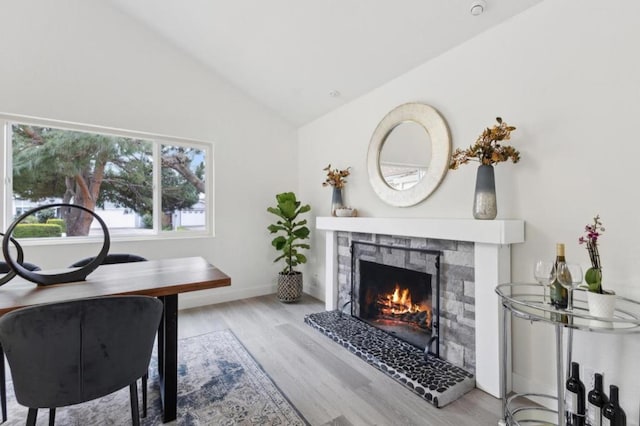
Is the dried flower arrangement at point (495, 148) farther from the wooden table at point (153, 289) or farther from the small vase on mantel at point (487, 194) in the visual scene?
the wooden table at point (153, 289)

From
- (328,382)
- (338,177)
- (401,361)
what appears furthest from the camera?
(338,177)

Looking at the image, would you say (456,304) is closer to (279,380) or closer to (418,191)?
(418,191)

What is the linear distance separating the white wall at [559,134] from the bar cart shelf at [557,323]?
9 centimetres

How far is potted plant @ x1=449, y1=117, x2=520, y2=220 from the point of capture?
75.7 inches

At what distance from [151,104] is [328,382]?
343 cm

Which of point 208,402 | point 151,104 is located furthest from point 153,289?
point 151,104

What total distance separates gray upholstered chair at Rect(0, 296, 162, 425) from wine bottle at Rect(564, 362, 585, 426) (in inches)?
84.5

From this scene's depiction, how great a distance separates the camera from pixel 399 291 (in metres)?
2.73

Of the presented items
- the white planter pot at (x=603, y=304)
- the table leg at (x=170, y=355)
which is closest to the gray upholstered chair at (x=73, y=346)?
the table leg at (x=170, y=355)

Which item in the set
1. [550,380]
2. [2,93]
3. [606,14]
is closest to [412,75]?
[606,14]

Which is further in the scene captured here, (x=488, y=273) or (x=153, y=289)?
(x=488, y=273)

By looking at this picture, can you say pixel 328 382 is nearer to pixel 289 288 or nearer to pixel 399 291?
pixel 399 291

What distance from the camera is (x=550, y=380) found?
181 centimetres

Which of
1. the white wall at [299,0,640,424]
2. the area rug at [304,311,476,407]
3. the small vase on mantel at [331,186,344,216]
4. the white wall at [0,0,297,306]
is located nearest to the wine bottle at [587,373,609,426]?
the white wall at [299,0,640,424]
